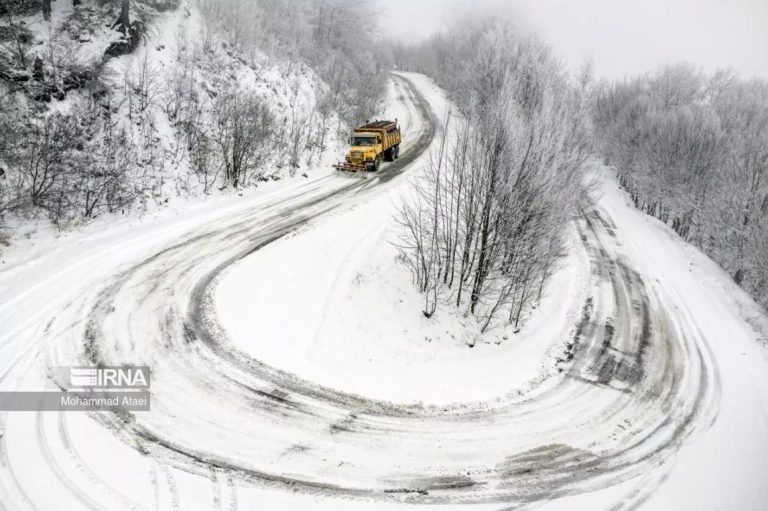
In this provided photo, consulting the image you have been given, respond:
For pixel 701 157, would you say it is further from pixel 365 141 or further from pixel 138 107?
pixel 138 107

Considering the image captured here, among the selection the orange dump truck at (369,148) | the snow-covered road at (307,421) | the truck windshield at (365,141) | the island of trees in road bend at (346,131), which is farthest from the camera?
the truck windshield at (365,141)

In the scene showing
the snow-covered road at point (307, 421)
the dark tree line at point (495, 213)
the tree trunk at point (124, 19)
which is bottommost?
the snow-covered road at point (307, 421)

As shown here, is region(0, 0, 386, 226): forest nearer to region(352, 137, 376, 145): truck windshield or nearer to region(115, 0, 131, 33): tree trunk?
region(115, 0, 131, 33): tree trunk

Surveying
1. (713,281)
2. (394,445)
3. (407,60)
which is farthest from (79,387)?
(407,60)

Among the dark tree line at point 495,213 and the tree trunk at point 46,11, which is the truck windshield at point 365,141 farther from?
the tree trunk at point 46,11

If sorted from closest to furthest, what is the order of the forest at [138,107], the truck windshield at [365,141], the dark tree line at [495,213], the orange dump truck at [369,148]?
the dark tree line at [495,213]
the forest at [138,107]
the orange dump truck at [369,148]
the truck windshield at [365,141]

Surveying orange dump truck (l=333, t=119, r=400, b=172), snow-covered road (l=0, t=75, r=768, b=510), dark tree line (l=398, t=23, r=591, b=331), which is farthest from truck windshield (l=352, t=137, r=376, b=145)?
snow-covered road (l=0, t=75, r=768, b=510)

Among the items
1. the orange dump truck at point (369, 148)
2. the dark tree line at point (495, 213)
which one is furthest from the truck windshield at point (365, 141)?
the dark tree line at point (495, 213)

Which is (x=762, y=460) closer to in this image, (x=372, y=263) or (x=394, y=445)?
(x=394, y=445)
